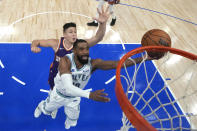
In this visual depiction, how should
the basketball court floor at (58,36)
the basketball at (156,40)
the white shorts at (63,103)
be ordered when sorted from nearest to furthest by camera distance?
the basketball at (156,40) → the white shorts at (63,103) → the basketball court floor at (58,36)

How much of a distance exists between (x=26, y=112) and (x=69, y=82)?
1.61 metres

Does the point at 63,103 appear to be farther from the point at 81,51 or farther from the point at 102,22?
the point at 102,22

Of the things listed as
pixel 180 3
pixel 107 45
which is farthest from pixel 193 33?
pixel 107 45

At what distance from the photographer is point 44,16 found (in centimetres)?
571

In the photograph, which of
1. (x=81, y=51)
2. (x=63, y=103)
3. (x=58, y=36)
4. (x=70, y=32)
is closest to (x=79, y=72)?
(x=81, y=51)

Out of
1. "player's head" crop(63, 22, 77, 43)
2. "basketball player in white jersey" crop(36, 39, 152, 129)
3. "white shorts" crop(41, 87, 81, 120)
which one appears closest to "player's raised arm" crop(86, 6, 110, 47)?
"player's head" crop(63, 22, 77, 43)

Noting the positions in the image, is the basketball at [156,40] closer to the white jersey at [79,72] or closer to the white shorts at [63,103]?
the white jersey at [79,72]

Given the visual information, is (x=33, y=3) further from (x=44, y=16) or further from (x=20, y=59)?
(x=20, y=59)

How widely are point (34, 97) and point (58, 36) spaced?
199 centimetres

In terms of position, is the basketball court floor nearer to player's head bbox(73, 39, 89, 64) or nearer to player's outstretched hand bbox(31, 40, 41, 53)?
player's outstretched hand bbox(31, 40, 41, 53)

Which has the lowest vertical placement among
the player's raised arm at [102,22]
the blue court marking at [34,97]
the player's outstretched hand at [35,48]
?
the blue court marking at [34,97]

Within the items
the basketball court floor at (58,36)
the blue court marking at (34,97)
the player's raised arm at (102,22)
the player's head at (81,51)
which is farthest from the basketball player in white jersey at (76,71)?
the basketball court floor at (58,36)

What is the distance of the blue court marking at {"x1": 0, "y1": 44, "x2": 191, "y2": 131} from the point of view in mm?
3205

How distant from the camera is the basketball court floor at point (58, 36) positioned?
10.9ft
